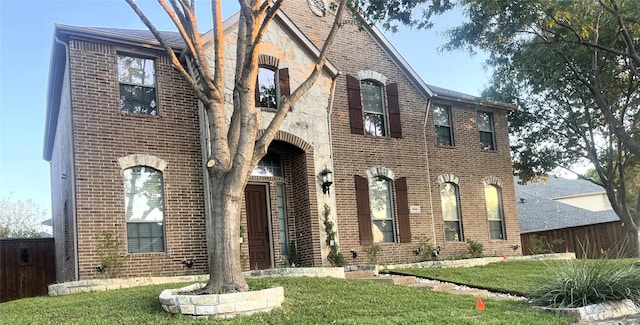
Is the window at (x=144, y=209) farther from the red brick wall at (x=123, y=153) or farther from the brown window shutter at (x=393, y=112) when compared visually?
the brown window shutter at (x=393, y=112)

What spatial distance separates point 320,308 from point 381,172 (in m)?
8.39

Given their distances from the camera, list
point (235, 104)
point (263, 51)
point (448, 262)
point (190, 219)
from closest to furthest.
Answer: point (235, 104) < point (190, 219) < point (263, 51) < point (448, 262)

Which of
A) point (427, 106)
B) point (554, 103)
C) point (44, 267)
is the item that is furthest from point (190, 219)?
point (554, 103)

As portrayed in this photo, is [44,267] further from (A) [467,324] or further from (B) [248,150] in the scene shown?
(A) [467,324]

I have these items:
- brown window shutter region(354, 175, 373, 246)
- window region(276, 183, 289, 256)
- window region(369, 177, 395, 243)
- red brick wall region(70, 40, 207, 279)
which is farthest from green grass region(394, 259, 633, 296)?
red brick wall region(70, 40, 207, 279)

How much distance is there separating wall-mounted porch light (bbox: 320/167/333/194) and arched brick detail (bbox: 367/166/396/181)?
69.9 inches

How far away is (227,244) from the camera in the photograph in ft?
27.7

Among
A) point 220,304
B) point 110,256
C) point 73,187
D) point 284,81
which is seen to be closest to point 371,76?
point 284,81

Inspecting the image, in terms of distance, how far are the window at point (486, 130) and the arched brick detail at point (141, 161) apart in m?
11.0

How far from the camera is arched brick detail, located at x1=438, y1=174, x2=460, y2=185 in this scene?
58.5 ft

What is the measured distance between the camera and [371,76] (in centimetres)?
1691

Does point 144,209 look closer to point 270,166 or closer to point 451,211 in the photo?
point 270,166

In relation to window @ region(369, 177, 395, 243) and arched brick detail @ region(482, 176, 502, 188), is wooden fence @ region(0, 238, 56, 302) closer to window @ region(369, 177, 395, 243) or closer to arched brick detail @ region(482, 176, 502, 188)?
window @ region(369, 177, 395, 243)

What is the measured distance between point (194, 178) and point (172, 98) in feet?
6.22
